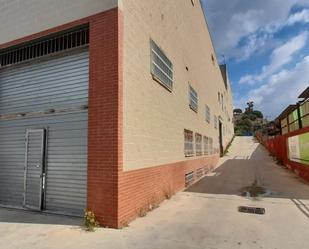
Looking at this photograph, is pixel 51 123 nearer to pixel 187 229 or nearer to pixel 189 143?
pixel 187 229

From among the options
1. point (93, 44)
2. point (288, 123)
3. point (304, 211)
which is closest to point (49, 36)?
point (93, 44)

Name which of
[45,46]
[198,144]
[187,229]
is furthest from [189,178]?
[45,46]

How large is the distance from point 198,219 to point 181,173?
200 inches

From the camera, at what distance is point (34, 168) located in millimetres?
7867

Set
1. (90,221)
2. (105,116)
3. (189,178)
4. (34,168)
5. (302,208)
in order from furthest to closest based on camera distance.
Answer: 1. (189,178)
2. (302,208)
3. (34,168)
4. (105,116)
5. (90,221)

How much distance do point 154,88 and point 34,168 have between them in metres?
4.40

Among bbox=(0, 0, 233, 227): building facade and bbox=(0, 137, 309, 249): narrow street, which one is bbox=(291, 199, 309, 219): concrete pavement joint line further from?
bbox=(0, 0, 233, 227): building facade

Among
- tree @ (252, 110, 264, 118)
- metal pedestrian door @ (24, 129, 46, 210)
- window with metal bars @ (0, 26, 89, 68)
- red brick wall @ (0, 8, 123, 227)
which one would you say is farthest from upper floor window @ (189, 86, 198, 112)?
tree @ (252, 110, 264, 118)

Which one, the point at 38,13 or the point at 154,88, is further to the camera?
the point at 154,88

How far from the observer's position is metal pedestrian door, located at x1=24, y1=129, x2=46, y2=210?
25.2ft

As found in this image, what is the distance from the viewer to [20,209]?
7.88 m

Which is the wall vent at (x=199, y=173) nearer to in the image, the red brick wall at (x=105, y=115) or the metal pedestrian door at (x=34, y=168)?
the metal pedestrian door at (x=34, y=168)

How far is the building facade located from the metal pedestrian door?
3 cm

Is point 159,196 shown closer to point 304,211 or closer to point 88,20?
point 304,211
